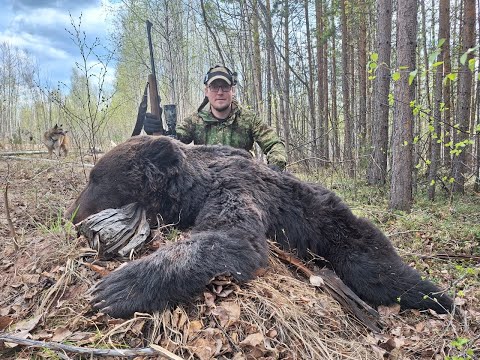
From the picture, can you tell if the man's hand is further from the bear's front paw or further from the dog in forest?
the dog in forest

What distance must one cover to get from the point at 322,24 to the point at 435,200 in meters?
7.83

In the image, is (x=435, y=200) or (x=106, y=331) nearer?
(x=106, y=331)

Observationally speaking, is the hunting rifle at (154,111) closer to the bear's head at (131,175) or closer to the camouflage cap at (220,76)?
the camouflage cap at (220,76)

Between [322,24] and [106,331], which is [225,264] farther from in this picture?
[322,24]

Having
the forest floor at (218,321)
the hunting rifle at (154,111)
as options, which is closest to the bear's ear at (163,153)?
the forest floor at (218,321)

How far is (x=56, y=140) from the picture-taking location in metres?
13.2

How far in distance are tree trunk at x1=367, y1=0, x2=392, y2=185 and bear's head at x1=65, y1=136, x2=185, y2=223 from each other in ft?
22.3

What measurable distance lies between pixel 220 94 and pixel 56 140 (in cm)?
1034

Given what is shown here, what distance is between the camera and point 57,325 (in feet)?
6.78

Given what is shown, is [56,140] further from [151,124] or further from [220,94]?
[220,94]

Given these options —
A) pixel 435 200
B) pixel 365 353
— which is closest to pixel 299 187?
pixel 365 353

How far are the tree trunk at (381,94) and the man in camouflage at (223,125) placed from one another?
4523 mm

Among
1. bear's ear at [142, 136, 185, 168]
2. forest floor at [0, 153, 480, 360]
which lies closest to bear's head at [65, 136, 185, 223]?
bear's ear at [142, 136, 185, 168]

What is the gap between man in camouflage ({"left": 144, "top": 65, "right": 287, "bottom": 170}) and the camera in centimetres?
508
